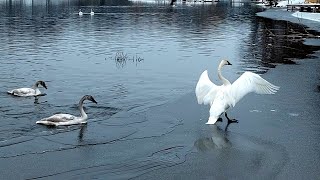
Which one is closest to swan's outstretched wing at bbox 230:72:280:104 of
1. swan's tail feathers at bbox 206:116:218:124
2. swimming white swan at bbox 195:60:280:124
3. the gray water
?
→ swimming white swan at bbox 195:60:280:124

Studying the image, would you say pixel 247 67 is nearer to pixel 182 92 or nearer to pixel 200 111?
pixel 182 92

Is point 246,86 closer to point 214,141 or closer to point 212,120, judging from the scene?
point 212,120

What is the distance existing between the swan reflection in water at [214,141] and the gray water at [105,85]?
0.80 ft

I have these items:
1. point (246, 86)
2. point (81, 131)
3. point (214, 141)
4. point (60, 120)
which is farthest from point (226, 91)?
point (60, 120)

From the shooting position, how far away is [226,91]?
1145 centimetres

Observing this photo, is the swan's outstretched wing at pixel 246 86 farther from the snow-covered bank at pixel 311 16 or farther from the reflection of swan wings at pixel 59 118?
the snow-covered bank at pixel 311 16

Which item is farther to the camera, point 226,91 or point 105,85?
point 105,85

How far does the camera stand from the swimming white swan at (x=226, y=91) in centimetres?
1122

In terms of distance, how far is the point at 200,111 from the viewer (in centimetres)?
1274

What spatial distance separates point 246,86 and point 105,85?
650 cm

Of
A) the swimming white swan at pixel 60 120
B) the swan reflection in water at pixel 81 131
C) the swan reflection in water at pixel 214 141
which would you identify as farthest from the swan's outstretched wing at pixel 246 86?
the swimming white swan at pixel 60 120

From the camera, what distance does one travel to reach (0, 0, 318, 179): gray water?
30.2 ft

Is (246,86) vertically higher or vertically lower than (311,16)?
lower

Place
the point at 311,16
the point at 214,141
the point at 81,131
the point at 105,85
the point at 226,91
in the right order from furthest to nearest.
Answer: the point at 311,16
the point at 105,85
the point at 226,91
the point at 81,131
the point at 214,141
